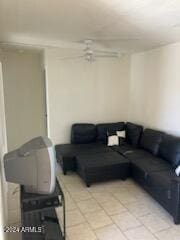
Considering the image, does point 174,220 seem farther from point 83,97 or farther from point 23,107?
point 23,107

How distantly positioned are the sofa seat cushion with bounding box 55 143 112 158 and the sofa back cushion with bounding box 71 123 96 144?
0.12 meters

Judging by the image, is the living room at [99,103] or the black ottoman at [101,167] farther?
the black ottoman at [101,167]

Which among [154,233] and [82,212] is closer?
A: [154,233]

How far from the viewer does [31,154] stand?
1.70m

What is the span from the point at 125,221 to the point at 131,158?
1192 mm

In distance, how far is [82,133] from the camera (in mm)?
4277

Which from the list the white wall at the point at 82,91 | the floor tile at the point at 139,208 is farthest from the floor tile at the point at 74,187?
the white wall at the point at 82,91

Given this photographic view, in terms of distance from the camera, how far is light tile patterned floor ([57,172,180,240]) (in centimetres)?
235

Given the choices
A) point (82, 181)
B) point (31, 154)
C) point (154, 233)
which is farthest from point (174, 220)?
point (31, 154)

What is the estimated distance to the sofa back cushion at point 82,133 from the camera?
14.0ft

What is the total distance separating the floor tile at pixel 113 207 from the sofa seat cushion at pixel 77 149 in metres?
1.08

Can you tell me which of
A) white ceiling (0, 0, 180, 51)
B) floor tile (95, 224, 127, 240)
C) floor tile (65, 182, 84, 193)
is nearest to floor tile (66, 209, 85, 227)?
floor tile (95, 224, 127, 240)

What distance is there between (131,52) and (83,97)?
4.84ft

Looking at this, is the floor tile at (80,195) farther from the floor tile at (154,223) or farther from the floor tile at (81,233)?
the floor tile at (154,223)
